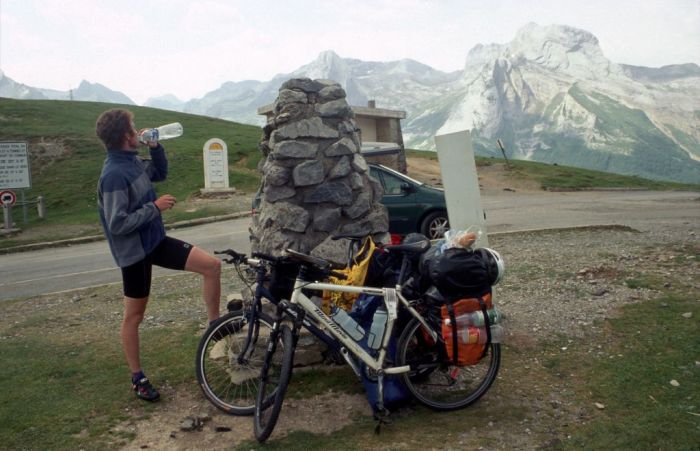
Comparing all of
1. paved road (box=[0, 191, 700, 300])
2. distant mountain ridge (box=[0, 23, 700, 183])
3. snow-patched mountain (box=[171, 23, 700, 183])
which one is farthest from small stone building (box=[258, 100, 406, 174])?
snow-patched mountain (box=[171, 23, 700, 183])

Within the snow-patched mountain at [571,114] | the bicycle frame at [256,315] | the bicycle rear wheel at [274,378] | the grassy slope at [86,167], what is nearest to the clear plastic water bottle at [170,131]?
the bicycle frame at [256,315]

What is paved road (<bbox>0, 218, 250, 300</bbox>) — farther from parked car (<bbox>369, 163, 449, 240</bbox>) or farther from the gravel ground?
parked car (<bbox>369, 163, 449, 240</bbox>)

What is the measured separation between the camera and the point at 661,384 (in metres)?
4.13

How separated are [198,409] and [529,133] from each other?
165 metres

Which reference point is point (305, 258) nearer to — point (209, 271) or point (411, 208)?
point (209, 271)

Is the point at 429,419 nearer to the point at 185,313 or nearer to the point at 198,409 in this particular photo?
the point at 198,409

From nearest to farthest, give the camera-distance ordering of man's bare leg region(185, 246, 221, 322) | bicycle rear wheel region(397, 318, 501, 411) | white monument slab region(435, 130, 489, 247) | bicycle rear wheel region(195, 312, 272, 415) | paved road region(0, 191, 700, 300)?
bicycle rear wheel region(397, 318, 501, 411)
bicycle rear wheel region(195, 312, 272, 415)
man's bare leg region(185, 246, 221, 322)
white monument slab region(435, 130, 489, 247)
paved road region(0, 191, 700, 300)

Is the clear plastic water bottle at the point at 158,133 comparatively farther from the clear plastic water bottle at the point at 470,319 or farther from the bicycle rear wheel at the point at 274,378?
the clear plastic water bottle at the point at 470,319

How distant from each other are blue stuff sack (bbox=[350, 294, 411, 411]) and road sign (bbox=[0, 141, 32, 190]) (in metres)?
20.3

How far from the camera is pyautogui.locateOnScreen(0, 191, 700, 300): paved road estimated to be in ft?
36.1

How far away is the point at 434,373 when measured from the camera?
427 centimetres

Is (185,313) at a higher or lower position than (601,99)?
lower

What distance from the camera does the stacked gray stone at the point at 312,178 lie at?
547 centimetres

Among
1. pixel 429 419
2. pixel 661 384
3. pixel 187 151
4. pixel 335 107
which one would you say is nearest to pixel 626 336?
pixel 661 384
